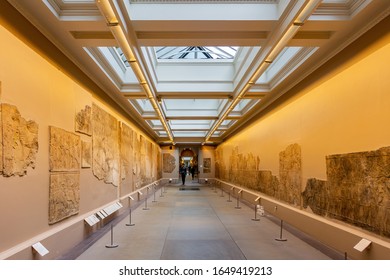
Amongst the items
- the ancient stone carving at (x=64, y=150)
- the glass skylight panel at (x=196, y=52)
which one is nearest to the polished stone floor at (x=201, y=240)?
the ancient stone carving at (x=64, y=150)

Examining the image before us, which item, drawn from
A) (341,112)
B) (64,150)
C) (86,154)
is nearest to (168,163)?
(86,154)

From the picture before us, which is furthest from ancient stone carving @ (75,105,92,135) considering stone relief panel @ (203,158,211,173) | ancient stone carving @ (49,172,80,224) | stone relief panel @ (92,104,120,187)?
stone relief panel @ (203,158,211,173)

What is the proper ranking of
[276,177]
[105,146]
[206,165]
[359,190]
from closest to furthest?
[359,190]
[105,146]
[276,177]
[206,165]

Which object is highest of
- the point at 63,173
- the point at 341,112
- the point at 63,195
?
the point at 341,112

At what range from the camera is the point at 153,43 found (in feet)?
24.1

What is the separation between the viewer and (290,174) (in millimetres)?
11023

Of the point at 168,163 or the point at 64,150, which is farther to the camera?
the point at 168,163

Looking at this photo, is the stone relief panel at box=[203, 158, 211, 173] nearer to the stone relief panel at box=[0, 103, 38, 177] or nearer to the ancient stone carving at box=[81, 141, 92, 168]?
the ancient stone carving at box=[81, 141, 92, 168]

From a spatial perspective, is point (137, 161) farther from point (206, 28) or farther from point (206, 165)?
point (206, 165)

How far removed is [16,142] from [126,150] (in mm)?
9942

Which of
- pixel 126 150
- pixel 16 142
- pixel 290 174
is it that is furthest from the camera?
pixel 126 150

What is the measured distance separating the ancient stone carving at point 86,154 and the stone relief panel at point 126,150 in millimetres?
4558

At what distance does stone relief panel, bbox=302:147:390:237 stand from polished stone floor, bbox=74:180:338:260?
1074 mm

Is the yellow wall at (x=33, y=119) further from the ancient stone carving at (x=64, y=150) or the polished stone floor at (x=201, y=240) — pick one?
the polished stone floor at (x=201, y=240)
